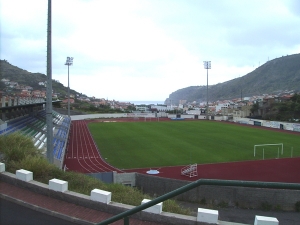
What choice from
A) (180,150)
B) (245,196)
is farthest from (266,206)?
(180,150)

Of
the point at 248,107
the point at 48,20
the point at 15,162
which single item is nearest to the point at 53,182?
the point at 15,162

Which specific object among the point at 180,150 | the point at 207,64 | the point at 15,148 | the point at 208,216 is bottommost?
the point at 180,150

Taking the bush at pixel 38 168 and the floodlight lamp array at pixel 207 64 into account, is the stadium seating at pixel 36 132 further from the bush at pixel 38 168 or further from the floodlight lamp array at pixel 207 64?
the floodlight lamp array at pixel 207 64

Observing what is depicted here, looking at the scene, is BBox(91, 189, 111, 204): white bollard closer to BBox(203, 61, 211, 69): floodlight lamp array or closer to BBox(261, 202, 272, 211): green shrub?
BBox(261, 202, 272, 211): green shrub

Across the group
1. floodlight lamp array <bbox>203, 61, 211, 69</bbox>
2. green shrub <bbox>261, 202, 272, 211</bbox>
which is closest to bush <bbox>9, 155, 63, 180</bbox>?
green shrub <bbox>261, 202, 272, 211</bbox>

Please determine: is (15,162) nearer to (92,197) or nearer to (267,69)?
(92,197)

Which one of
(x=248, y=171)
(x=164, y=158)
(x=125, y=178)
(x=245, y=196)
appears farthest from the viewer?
(x=164, y=158)

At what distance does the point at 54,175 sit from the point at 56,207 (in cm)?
176

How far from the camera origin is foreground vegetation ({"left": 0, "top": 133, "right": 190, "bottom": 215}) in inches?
235

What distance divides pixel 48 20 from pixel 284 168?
55.8 feet

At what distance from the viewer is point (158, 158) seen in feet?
67.3

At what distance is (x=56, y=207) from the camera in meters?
5.50

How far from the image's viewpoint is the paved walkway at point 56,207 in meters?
5.07

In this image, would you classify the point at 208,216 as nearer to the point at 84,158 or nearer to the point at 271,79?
the point at 84,158
